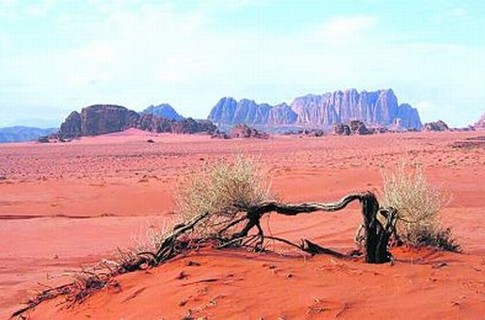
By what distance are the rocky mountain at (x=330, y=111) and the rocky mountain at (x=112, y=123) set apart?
56.9 meters

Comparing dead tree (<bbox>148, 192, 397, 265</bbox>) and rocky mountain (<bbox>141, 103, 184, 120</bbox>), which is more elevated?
rocky mountain (<bbox>141, 103, 184, 120</bbox>)

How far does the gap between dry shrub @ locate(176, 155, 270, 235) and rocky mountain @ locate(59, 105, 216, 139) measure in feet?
207

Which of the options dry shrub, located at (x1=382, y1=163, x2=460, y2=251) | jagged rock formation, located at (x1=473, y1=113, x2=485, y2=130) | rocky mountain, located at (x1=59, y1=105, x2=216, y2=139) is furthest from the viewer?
jagged rock formation, located at (x1=473, y1=113, x2=485, y2=130)

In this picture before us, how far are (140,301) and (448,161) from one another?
26686 mm

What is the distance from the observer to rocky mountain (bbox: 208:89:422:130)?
13550 cm

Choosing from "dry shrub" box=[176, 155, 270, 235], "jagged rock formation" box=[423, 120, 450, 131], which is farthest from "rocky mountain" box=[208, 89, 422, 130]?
"dry shrub" box=[176, 155, 270, 235]

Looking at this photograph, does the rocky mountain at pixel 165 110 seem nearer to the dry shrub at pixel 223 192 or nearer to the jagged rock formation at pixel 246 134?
the jagged rock formation at pixel 246 134

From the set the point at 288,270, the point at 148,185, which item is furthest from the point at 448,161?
the point at 288,270

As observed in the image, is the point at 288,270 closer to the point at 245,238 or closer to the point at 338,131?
the point at 245,238

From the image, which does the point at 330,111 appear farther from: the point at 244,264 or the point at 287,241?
the point at 244,264

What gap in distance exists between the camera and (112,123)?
7362 centimetres

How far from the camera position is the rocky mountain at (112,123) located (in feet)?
234

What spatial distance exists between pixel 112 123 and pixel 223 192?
223ft

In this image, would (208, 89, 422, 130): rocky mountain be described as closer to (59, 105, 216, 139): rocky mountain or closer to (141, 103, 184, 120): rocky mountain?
(141, 103, 184, 120): rocky mountain
